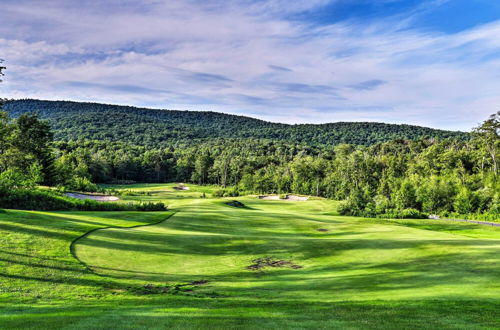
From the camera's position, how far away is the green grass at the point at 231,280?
8586mm

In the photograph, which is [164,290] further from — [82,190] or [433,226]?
[82,190]

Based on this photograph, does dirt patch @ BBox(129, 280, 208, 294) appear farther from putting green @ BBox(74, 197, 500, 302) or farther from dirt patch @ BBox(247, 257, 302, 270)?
dirt patch @ BBox(247, 257, 302, 270)

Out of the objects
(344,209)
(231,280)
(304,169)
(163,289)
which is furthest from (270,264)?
(304,169)

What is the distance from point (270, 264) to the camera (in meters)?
17.4

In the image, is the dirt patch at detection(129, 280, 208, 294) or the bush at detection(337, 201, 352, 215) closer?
the dirt patch at detection(129, 280, 208, 294)

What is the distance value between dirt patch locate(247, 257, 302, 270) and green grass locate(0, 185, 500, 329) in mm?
435

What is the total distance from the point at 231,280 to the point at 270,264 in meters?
3.48

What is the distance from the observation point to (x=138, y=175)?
472 feet

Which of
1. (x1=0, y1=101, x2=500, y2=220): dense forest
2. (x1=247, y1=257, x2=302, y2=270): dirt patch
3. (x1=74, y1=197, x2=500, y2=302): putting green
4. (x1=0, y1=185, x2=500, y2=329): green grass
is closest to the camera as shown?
(x1=0, y1=185, x2=500, y2=329): green grass

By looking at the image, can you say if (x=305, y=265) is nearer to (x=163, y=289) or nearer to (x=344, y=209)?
(x=163, y=289)

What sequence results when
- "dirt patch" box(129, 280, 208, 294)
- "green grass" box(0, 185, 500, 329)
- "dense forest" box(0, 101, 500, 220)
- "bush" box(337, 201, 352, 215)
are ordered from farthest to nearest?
"dense forest" box(0, 101, 500, 220) < "bush" box(337, 201, 352, 215) < "dirt patch" box(129, 280, 208, 294) < "green grass" box(0, 185, 500, 329)

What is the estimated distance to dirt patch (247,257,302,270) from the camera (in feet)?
55.4

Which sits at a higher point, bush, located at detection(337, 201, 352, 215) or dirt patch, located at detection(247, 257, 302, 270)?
dirt patch, located at detection(247, 257, 302, 270)

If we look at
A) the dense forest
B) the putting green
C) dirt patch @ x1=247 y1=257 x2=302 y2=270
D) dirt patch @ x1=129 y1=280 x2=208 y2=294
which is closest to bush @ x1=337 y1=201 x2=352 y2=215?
the dense forest
